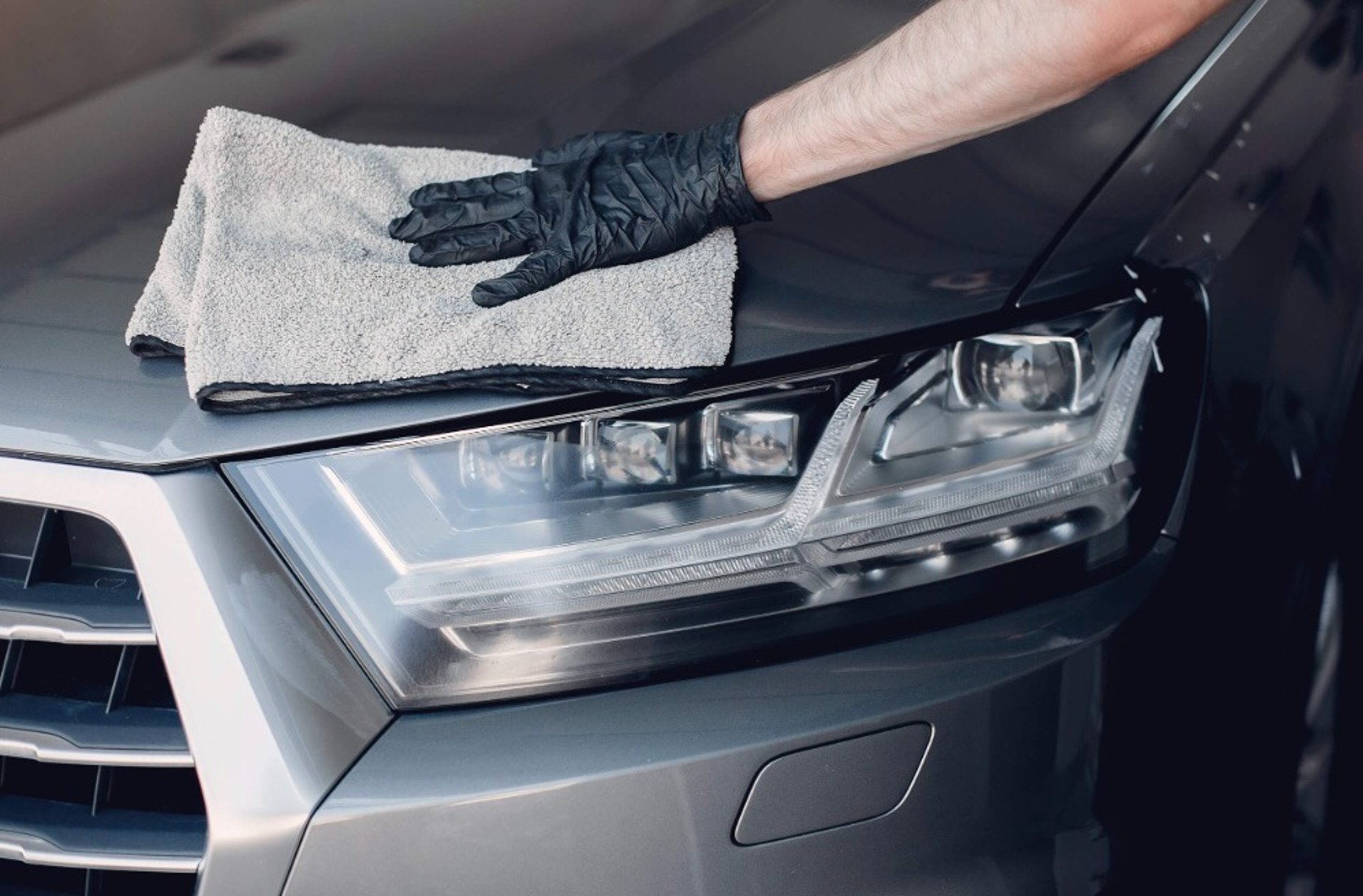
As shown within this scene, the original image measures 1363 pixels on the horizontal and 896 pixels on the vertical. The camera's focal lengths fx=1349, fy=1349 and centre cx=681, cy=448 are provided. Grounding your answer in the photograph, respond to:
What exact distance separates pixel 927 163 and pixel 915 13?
12.1 inches

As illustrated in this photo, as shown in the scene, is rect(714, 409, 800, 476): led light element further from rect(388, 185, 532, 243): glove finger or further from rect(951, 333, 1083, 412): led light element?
rect(388, 185, 532, 243): glove finger

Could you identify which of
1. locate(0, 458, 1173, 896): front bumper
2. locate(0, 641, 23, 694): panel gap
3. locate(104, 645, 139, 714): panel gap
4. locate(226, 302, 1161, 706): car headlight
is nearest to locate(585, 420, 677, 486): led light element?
locate(226, 302, 1161, 706): car headlight

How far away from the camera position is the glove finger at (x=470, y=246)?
140 cm

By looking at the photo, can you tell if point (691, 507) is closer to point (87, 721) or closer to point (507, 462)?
point (507, 462)

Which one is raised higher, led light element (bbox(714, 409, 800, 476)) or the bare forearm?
the bare forearm

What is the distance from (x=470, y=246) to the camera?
4.64 feet

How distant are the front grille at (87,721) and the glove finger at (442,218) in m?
0.43

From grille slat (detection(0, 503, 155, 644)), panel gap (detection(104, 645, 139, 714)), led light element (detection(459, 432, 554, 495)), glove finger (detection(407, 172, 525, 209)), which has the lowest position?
panel gap (detection(104, 645, 139, 714))

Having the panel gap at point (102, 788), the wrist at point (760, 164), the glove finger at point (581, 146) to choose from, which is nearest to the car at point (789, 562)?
the panel gap at point (102, 788)

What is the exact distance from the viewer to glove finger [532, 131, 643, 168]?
4.88 ft

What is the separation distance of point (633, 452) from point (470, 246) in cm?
36

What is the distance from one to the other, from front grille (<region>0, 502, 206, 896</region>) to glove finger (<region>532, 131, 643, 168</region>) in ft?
1.98

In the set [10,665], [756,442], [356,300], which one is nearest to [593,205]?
[356,300]

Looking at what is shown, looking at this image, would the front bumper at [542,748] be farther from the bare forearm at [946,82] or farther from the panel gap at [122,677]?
the bare forearm at [946,82]
